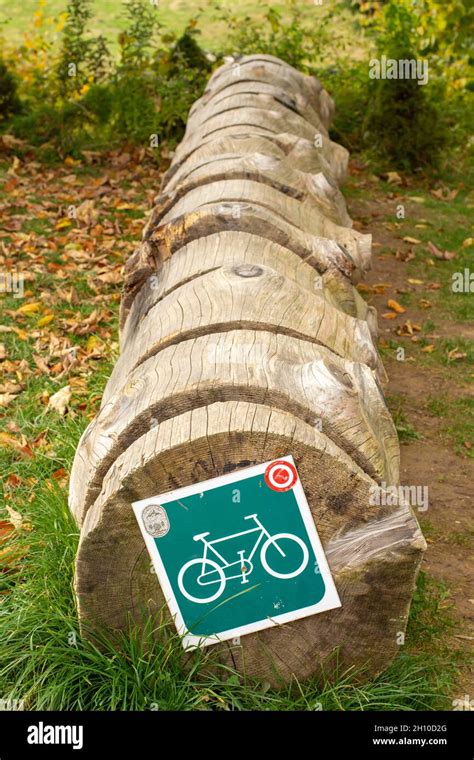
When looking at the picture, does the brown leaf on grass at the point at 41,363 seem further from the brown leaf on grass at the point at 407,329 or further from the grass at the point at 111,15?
the grass at the point at 111,15

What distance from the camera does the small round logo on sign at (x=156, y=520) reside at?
271 cm

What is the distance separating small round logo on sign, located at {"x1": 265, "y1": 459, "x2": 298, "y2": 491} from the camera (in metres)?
2.69

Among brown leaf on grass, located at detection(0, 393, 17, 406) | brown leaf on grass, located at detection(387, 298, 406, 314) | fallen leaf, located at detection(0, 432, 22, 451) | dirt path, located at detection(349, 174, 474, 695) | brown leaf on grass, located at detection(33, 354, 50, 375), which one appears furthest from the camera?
brown leaf on grass, located at detection(387, 298, 406, 314)

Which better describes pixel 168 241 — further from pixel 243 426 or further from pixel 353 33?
pixel 353 33

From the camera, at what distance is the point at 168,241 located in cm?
401


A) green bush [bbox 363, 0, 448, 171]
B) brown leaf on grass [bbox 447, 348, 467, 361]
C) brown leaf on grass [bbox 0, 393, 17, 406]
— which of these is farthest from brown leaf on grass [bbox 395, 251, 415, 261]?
brown leaf on grass [bbox 0, 393, 17, 406]

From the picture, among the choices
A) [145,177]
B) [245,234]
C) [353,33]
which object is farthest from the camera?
[353,33]

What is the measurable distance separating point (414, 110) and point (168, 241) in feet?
18.4

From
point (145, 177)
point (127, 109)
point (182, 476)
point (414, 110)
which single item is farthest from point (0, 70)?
point (182, 476)

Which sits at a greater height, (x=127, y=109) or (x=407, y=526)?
(x=127, y=109)

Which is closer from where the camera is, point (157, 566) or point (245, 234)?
point (157, 566)

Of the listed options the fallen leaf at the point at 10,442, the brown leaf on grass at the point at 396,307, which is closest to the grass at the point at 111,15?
the brown leaf on grass at the point at 396,307

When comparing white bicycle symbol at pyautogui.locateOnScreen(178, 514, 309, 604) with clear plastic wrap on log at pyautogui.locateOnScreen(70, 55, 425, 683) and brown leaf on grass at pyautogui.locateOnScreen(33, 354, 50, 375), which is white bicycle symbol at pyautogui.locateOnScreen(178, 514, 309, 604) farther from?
brown leaf on grass at pyautogui.locateOnScreen(33, 354, 50, 375)

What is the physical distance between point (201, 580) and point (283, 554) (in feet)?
0.85
